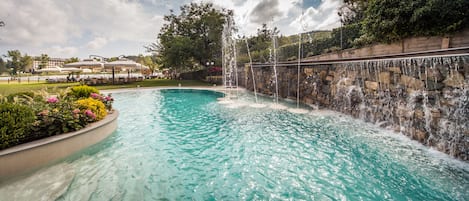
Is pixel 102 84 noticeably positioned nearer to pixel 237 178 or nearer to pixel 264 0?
pixel 264 0

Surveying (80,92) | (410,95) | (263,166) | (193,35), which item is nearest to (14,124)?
(80,92)

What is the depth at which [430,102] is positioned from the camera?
181 inches

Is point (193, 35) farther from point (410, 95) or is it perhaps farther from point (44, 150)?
point (410, 95)

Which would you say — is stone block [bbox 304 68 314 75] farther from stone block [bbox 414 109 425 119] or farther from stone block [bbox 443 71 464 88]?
stone block [bbox 443 71 464 88]

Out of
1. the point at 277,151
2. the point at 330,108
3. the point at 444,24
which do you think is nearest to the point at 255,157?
the point at 277,151

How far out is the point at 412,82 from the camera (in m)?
5.13

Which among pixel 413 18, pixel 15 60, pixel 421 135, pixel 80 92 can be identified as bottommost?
pixel 421 135

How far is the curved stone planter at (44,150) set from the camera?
3.25 m

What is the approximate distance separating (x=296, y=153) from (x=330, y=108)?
17.3ft

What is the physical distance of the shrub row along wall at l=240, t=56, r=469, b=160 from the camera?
403cm

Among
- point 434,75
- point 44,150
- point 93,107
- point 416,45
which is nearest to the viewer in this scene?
point 44,150

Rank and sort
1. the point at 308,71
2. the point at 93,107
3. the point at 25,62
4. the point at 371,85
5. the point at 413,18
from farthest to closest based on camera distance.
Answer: the point at 25,62
the point at 308,71
the point at 413,18
the point at 371,85
the point at 93,107

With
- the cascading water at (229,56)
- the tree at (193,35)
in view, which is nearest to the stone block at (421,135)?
the cascading water at (229,56)

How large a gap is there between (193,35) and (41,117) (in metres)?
23.3
